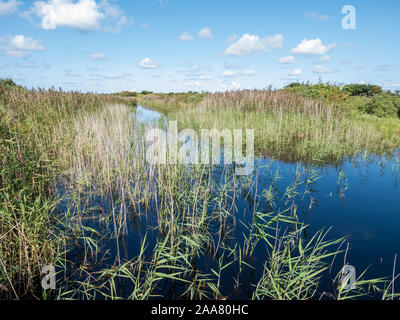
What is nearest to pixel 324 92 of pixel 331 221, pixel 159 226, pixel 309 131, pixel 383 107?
pixel 383 107

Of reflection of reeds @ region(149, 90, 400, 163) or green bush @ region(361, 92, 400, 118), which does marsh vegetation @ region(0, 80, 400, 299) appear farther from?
green bush @ region(361, 92, 400, 118)

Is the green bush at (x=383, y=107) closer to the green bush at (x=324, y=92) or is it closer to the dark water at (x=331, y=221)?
the green bush at (x=324, y=92)

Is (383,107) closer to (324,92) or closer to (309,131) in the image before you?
(324,92)

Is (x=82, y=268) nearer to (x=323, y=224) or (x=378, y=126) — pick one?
(x=323, y=224)

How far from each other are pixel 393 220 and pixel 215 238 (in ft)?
11.4

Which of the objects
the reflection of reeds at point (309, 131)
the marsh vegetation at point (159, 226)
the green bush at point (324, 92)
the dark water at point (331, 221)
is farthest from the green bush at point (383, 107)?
the dark water at point (331, 221)

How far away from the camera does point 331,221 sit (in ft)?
13.4

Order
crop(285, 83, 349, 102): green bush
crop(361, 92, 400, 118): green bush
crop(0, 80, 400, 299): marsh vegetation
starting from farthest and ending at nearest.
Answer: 1. crop(361, 92, 400, 118): green bush
2. crop(285, 83, 349, 102): green bush
3. crop(0, 80, 400, 299): marsh vegetation

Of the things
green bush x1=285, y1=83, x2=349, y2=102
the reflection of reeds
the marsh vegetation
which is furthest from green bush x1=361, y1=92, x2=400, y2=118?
the marsh vegetation

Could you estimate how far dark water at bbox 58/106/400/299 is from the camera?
294 cm

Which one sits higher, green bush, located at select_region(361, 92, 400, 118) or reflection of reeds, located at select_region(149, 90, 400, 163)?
green bush, located at select_region(361, 92, 400, 118)

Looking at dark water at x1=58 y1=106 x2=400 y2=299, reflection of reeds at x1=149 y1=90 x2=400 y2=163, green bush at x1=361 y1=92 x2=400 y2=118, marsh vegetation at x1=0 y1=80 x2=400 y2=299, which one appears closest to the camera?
marsh vegetation at x1=0 y1=80 x2=400 y2=299

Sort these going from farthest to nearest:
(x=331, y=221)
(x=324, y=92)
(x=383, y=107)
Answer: (x=383, y=107) → (x=324, y=92) → (x=331, y=221)
